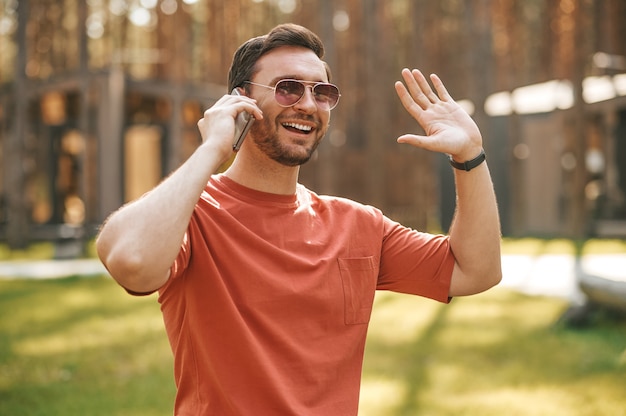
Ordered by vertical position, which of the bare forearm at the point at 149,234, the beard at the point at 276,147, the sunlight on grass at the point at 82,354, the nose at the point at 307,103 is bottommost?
the sunlight on grass at the point at 82,354

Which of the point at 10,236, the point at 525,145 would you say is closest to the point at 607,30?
the point at 525,145

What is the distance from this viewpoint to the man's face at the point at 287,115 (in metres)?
2.34

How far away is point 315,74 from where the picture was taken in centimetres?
241

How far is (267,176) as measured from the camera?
2344 millimetres

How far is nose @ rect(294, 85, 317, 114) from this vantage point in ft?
7.70

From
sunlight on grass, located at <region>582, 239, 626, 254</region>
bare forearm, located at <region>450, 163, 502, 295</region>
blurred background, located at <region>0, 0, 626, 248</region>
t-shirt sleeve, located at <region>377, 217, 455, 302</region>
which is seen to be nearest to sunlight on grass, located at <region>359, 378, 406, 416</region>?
t-shirt sleeve, located at <region>377, 217, 455, 302</region>

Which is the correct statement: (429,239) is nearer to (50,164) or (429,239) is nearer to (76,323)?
(76,323)

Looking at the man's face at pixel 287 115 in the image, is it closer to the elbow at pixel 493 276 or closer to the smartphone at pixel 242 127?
the smartphone at pixel 242 127

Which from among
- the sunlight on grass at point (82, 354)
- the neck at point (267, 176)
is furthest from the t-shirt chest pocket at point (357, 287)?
the sunlight on grass at point (82, 354)

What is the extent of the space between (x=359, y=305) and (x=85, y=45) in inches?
619

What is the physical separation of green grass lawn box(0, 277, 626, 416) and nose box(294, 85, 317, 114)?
3.08m

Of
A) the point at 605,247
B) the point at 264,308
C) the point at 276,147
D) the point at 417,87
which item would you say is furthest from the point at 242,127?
the point at 605,247

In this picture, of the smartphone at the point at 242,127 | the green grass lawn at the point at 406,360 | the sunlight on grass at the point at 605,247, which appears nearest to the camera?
the smartphone at the point at 242,127

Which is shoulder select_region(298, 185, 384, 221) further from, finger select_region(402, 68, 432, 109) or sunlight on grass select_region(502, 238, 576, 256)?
sunlight on grass select_region(502, 238, 576, 256)
